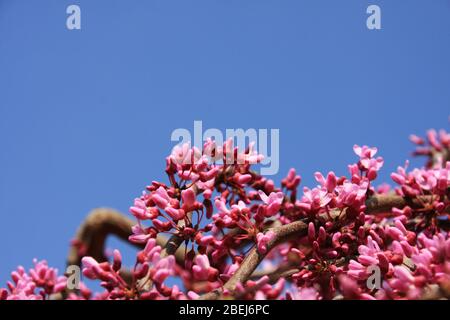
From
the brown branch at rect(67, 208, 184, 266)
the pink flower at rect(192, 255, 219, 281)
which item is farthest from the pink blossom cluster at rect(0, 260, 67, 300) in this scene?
the brown branch at rect(67, 208, 184, 266)

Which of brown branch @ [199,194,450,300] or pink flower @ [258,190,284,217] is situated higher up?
pink flower @ [258,190,284,217]

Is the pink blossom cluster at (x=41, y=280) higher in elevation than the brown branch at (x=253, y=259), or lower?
lower

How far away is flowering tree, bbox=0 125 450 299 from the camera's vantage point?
195 cm

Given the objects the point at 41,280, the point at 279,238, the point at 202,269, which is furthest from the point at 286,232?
the point at 41,280

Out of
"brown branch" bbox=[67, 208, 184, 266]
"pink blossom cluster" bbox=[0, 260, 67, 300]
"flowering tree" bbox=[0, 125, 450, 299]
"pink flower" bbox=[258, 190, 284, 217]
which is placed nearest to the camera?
"flowering tree" bbox=[0, 125, 450, 299]

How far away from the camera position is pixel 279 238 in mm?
2252

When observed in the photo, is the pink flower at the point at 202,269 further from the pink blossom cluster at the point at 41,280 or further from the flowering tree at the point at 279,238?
the pink blossom cluster at the point at 41,280

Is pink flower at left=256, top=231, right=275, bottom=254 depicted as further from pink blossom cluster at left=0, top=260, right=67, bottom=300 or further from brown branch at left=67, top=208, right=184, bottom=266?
brown branch at left=67, top=208, right=184, bottom=266

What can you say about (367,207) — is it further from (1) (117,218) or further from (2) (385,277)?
(1) (117,218)

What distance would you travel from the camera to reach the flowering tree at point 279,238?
1.95m

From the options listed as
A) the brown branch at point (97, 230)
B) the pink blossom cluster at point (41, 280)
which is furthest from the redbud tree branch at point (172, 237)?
the pink blossom cluster at point (41, 280)

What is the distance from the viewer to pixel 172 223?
230cm

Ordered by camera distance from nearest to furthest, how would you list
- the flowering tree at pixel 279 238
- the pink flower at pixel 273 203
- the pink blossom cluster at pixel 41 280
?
the flowering tree at pixel 279 238 → the pink flower at pixel 273 203 → the pink blossom cluster at pixel 41 280

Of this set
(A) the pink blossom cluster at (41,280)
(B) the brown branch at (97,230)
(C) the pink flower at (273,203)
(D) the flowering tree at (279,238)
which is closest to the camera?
(D) the flowering tree at (279,238)
